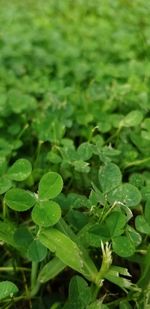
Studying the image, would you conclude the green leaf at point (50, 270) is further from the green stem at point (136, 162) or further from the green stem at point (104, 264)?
the green stem at point (136, 162)

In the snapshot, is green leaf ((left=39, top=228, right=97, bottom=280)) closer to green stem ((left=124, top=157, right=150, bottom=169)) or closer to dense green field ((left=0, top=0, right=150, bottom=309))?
dense green field ((left=0, top=0, right=150, bottom=309))

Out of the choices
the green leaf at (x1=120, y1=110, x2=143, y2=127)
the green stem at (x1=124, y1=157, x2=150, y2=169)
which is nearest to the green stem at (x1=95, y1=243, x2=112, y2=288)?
the green stem at (x1=124, y1=157, x2=150, y2=169)

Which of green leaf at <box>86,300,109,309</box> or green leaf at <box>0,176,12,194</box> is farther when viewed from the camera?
green leaf at <box>0,176,12,194</box>

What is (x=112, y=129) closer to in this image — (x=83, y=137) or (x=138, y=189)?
(x=83, y=137)

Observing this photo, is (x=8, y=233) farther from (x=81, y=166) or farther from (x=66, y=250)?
(x=81, y=166)

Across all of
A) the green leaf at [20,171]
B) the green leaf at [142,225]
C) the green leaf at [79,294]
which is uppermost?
the green leaf at [142,225]

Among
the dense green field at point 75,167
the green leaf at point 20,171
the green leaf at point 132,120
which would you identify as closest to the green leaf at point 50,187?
the dense green field at point 75,167

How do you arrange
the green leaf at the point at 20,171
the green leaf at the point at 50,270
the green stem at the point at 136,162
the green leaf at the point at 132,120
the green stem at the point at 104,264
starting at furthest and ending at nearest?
the green leaf at the point at 132,120, the green stem at the point at 136,162, the green leaf at the point at 20,171, the green leaf at the point at 50,270, the green stem at the point at 104,264
